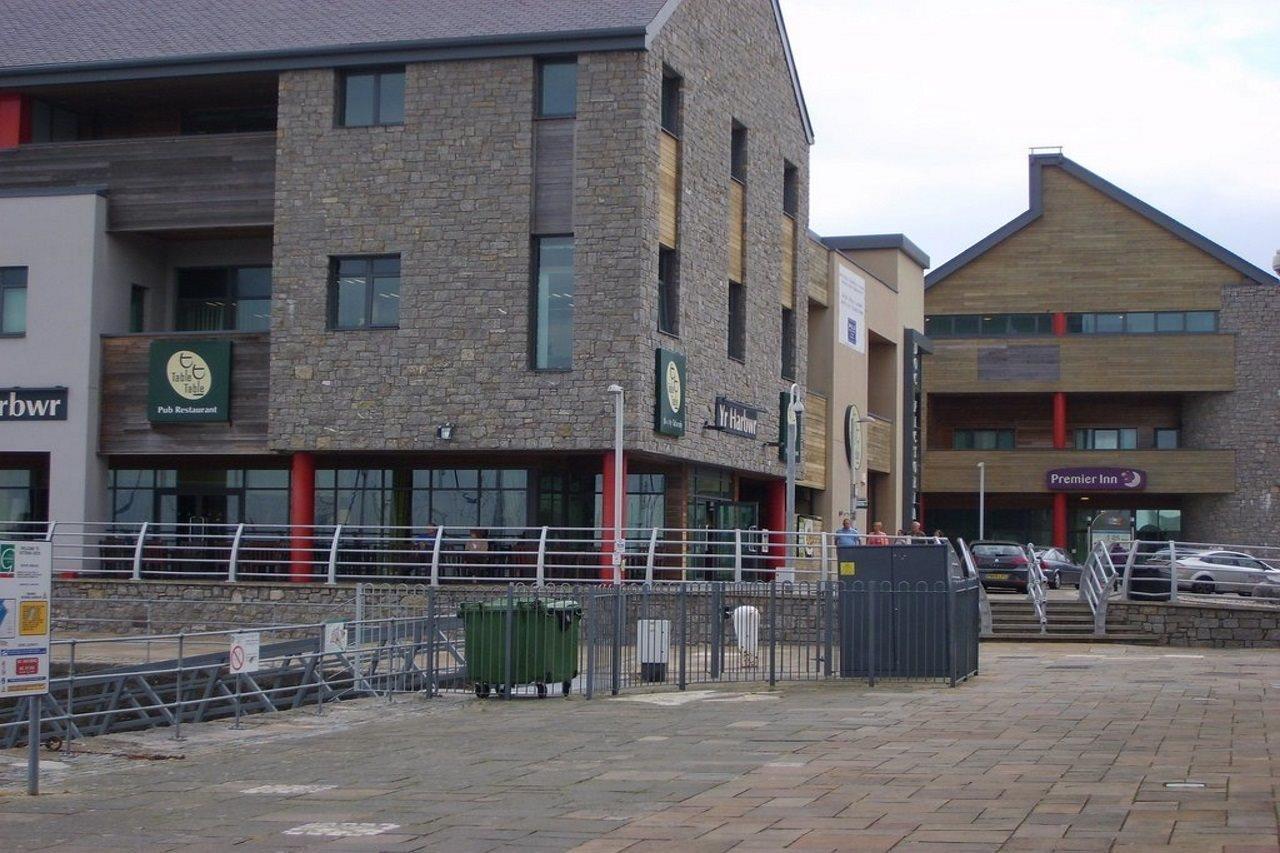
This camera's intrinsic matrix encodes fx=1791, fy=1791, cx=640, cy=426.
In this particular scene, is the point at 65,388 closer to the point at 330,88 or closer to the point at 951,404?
the point at 330,88

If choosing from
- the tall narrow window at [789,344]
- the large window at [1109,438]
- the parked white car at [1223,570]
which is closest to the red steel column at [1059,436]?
the large window at [1109,438]

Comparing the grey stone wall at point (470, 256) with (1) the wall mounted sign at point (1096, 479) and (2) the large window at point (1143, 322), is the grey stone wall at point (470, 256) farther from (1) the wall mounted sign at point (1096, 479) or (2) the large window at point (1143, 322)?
(2) the large window at point (1143, 322)

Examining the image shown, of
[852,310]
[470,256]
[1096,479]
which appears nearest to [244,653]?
[470,256]

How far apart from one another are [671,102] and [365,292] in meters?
6.97

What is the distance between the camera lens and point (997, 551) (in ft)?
148

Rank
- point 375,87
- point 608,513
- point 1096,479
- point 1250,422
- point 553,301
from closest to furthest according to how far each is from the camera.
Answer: point 608,513
point 553,301
point 375,87
point 1250,422
point 1096,479

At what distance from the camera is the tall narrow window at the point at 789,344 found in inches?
1626

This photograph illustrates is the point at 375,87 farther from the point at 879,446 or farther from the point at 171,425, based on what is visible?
the point at 879,446

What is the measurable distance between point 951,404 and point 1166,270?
9.62 m

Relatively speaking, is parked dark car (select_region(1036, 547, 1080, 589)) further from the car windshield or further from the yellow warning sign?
the yellow warning sign

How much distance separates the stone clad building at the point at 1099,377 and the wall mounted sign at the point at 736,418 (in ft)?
97.5

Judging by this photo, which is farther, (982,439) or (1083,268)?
(982,439)

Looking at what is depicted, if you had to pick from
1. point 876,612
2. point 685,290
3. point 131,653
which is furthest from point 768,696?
point 685,290

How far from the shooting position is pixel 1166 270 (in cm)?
6644
